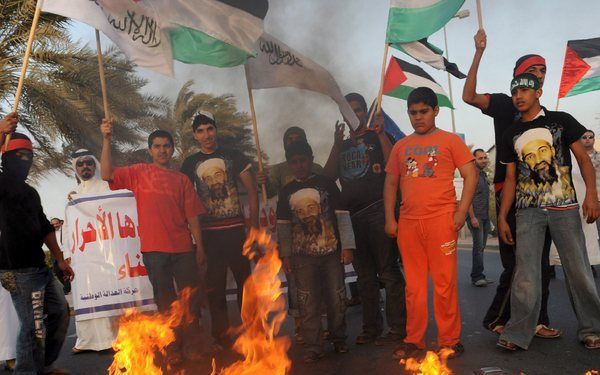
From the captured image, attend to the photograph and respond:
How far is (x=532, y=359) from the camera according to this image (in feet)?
11.4

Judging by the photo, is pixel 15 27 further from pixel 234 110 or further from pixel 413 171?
pixel 413 171

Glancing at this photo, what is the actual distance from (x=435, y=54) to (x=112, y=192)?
10.9ft

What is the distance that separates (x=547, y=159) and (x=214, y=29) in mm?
2838

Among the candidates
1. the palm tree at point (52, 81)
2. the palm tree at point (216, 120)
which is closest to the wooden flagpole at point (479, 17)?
the palm tree at point (216, 120)

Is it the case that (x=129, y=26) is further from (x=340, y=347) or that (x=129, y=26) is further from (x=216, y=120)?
(x=340, y=347)

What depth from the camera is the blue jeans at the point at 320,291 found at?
4098mm

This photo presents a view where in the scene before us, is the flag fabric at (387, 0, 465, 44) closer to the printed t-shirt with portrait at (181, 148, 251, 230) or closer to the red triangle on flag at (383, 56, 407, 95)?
the printed t-shirt with portrait at (181, 148, 251, 230)

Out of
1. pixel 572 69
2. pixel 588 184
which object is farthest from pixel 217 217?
pixel 572 69

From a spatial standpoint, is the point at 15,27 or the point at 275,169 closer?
the point at 275,169

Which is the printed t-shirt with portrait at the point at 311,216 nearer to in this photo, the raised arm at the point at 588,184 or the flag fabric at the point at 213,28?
the flag fabric at the point at 213,28

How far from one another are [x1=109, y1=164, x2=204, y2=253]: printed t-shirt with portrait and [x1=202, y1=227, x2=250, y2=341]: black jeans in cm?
21

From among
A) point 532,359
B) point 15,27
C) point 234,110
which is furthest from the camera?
point 15,27

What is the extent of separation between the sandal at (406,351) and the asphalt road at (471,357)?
2.7 inches

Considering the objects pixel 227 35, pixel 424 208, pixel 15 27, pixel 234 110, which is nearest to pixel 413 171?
pixel 424 208
